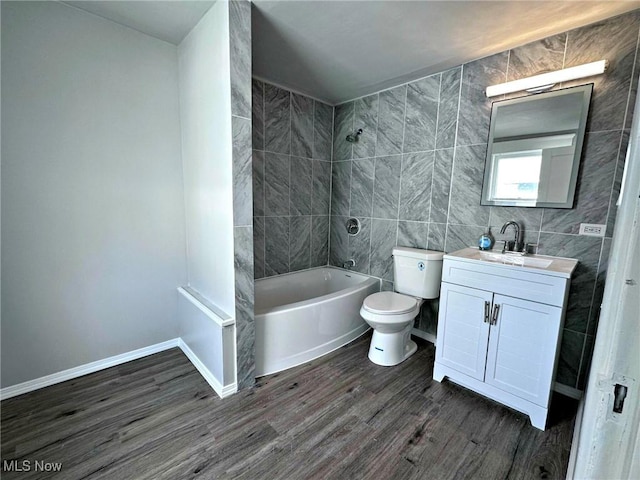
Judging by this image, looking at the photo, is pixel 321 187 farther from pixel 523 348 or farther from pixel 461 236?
pixel 523 348

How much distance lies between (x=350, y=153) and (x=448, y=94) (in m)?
1.09

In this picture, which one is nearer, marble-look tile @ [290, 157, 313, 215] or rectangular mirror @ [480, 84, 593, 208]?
rectangular mirror @ [480, 84, 593, 208]

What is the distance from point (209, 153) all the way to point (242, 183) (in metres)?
0.40

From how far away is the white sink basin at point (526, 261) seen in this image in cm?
162

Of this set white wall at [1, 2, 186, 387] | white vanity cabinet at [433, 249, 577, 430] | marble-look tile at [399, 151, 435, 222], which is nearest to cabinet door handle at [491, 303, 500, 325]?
white vanity cabinet at [433, 249, 577, 430]

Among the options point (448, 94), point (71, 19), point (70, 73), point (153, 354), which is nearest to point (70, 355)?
point (153, 354)

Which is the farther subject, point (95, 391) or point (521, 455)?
point (95, 391)

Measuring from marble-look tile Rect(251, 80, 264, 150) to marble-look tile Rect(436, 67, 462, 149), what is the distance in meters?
1.60

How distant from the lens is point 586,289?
1863 mm

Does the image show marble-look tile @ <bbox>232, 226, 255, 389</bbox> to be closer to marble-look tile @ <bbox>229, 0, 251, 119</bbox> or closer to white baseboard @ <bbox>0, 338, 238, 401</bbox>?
white baseboard @ <bbox>0, 338, 238, 401</bbox>

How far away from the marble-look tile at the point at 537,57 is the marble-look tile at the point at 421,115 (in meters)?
0.55

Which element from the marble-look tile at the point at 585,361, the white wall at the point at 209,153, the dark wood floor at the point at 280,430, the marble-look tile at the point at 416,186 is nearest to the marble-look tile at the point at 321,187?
the marble-look tile at the point at 416,186

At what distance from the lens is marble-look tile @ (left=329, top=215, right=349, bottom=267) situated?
10.9 ft

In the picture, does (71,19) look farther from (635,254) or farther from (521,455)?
(521,455)
